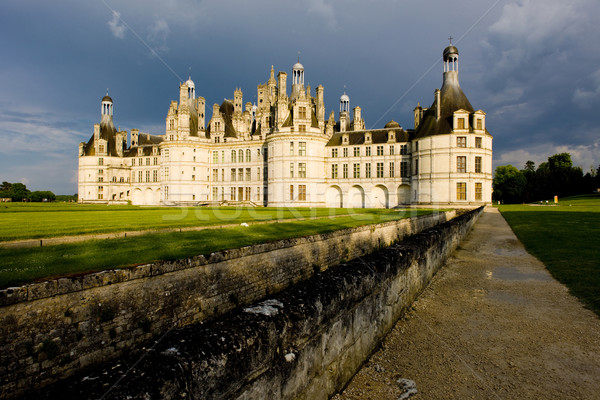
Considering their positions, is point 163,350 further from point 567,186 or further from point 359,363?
point 567,186

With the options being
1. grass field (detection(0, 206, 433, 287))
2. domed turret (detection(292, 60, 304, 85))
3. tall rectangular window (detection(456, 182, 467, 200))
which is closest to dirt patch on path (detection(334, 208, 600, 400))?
grass field (detection(0, 206, 433, 287))

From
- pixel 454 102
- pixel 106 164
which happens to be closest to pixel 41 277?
pixel 454 102

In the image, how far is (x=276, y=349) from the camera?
9.21 ft

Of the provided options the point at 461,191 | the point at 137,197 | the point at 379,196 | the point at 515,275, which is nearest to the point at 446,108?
the point at 461,191

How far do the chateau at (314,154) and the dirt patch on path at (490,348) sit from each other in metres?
36.9

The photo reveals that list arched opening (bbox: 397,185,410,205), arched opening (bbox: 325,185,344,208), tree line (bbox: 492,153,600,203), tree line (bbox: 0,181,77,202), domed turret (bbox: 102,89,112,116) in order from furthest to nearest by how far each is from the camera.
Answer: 1. tree line (bbox: 492,153,600,203)
2. domed turret (bbox: 102,89,112,116)
3. tree line (bbox: 0,181,77,202)
4. arched opening (bbox: 325,185,344,208)
5. arched opening (bbox: 397,185,410,205)

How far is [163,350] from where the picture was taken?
88.8 inches

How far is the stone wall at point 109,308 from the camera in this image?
4.77 m

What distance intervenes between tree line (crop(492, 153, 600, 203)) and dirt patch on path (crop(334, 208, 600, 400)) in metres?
81.3

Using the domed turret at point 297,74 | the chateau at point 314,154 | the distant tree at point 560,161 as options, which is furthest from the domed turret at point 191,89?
the distant tree at point 560,161

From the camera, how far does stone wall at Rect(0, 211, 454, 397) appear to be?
15.7 ft

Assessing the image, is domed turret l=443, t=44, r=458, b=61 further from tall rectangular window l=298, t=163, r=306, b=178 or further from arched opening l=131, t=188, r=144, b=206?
arched opening l=131, t=188, r=144, b=206

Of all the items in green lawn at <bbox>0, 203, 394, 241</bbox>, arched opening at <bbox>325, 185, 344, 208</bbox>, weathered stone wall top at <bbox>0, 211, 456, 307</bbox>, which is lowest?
weathered stone wall top at <bbox>0, 211, 456, 307</bbox>

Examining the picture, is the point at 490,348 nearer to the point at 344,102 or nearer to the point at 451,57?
the point at 451,57
